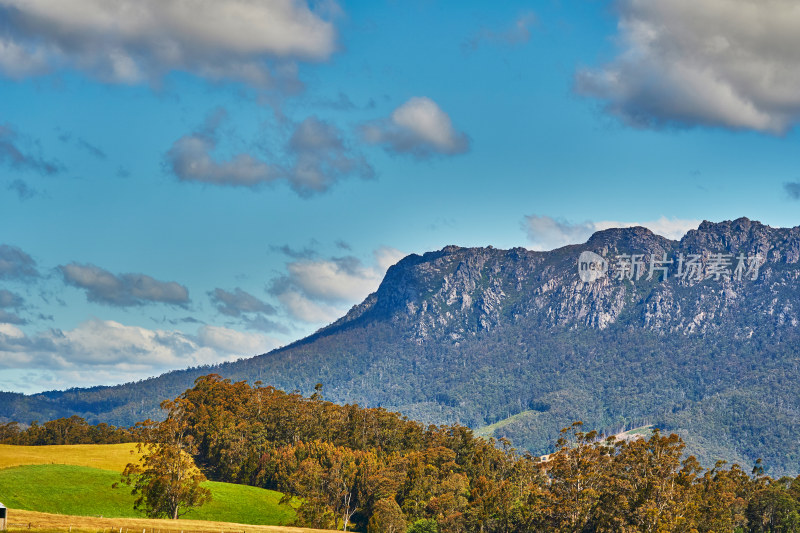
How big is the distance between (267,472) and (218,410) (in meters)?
25.9

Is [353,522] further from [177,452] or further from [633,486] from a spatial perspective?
[633,486]

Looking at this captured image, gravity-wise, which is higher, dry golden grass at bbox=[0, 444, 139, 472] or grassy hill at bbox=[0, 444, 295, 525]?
dry golden grass at bbox=[0, 444, 139, 472]

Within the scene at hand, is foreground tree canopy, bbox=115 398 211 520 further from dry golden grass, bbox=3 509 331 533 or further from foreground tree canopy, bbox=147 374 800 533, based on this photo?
foreground tree canopy, bbox=147 374 800 533

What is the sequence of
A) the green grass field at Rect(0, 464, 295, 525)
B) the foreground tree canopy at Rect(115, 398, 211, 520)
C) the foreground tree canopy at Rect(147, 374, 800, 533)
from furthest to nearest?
the green grass field at Rect(0, 464, 295, 525)
the foreground tree canopy at Rect(115, 398, 211, 520)
the foreground tree canopy at Rect(147, 374, 800, 533)

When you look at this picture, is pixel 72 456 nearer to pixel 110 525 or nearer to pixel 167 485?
pixel 167 485

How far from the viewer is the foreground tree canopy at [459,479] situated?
10056 cm

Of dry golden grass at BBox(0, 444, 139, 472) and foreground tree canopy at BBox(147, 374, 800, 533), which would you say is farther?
dry golden grass at BBox(0, 444, 139, 472)

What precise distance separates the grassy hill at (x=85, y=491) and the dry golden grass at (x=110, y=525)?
21010 mm

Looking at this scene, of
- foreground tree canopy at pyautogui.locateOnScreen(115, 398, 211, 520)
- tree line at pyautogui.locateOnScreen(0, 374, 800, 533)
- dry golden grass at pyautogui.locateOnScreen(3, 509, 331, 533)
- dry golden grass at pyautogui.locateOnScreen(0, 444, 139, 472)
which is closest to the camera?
dry golden grass at pyautogui.locateOnScreen(3, 509, 331, 533)

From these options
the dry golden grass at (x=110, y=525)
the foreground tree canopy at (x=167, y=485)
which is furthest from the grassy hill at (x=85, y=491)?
the dry golden grass at (x=110, y=525)

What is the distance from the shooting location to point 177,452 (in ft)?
412

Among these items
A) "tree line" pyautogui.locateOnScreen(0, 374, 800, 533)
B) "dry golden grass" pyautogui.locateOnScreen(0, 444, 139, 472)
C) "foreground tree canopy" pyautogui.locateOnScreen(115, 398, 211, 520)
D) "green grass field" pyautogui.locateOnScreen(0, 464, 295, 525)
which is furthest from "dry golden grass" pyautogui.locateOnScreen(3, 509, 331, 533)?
"dry golden grass" pyautogui.locateOnScreen(0, 444, 139, 472)

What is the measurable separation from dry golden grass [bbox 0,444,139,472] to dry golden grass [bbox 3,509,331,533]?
179 ft

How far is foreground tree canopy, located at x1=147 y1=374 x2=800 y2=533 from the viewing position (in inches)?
3959
